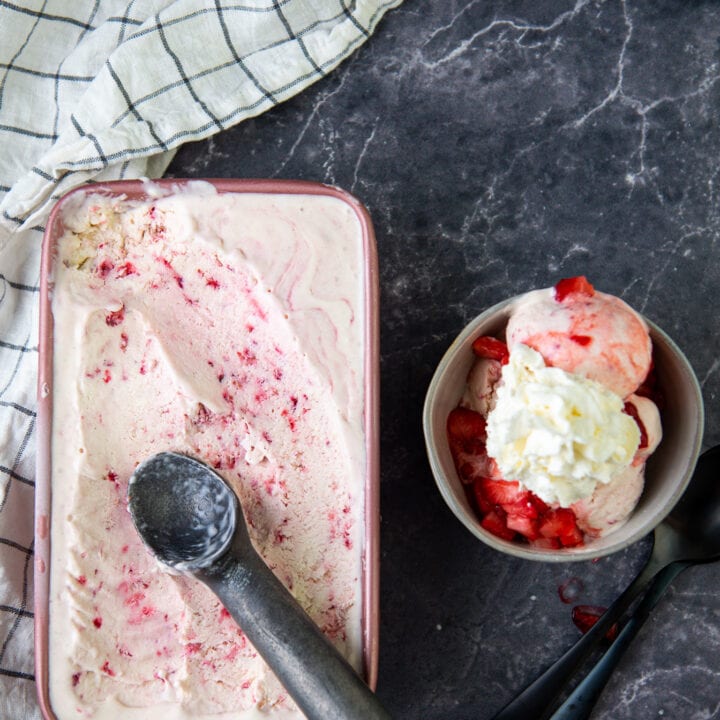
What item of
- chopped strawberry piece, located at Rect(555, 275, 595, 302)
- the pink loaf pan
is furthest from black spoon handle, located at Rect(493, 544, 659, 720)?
chopped strawberry piece, located at Rect(555, 275, 595, 302)

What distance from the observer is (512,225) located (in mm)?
1692

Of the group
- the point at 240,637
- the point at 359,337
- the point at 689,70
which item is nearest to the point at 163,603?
the point at 240,637

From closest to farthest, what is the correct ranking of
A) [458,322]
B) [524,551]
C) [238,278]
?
1. [524,551]
2. [238,278]
3. [458,322]

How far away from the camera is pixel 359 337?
59.4 inches

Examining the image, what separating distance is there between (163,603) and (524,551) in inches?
24.5

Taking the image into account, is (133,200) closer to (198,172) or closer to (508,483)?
(198,172)

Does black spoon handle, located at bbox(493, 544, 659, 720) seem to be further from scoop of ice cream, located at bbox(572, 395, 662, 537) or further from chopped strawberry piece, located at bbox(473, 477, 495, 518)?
chopped strawberry piece, located at bbox(473, 477, 495, 518)

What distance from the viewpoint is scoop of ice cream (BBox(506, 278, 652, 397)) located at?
1.37 metres

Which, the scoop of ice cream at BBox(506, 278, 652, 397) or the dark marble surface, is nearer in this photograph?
the scoop of ice cream at BBox(506, 278, 652, 397)

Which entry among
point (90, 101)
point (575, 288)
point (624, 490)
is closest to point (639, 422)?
point (624, 490)

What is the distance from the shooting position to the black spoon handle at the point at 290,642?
1350 mm

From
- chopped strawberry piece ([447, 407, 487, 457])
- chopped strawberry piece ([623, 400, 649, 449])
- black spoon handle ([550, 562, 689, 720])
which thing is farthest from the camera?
black spoon handle ([550, 562, 689, 720])

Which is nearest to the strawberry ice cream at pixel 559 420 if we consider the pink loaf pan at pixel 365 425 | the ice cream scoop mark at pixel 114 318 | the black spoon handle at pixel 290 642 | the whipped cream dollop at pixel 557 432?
the whipped cream dollop at pixel 557 432

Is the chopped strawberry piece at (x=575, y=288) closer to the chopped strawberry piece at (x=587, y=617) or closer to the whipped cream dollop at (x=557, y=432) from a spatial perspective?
the whipped cream dollop at (x=557, y=432)
